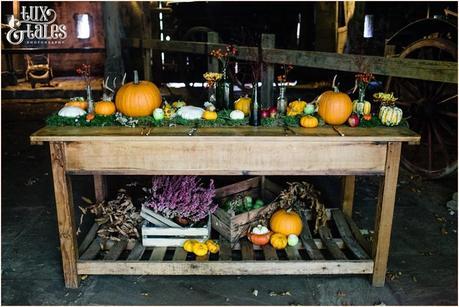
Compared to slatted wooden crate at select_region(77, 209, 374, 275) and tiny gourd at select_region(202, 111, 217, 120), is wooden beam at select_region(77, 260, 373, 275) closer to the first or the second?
slatted wooden crate at select_region(77, 209, 374, 275)

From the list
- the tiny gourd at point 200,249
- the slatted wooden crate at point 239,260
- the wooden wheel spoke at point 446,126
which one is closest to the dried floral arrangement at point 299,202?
the slatted wooden crate at point 239,260

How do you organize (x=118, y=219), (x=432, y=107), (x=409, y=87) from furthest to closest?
(x=409, y=87)
(x=432, y=107)
(x=118, y=219)

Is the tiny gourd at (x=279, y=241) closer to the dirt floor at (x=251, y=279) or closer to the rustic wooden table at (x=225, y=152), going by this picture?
the dirt floor at (x=251, y=279)

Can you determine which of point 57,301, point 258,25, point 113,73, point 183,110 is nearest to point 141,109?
point 183,110

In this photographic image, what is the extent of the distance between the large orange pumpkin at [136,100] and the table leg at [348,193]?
1.83 m

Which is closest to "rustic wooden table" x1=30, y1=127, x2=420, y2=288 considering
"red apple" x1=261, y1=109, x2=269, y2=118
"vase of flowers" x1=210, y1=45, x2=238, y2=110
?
"red apple" x1=261, y1=109, x2=269, y2=118

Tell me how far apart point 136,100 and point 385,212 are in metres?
1.83

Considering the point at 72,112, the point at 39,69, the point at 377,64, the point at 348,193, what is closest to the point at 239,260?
the point at 348,193

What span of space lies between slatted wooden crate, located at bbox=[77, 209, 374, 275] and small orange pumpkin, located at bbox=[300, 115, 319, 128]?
932 mm

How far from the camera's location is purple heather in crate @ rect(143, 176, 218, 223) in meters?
3.32

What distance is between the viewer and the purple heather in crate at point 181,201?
10.9 feet

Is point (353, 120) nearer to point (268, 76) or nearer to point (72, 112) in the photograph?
point (72, 112)

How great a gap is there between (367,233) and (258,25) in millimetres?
10902

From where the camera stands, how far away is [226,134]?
272 centimetres
